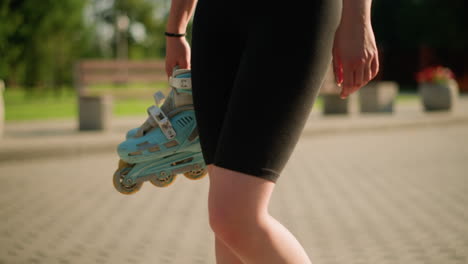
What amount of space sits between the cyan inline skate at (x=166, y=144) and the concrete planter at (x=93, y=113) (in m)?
7.30

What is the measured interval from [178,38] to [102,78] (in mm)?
10919

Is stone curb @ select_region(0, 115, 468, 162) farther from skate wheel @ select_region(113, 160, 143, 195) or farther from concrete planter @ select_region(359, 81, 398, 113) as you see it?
skate wheel @ select_region(113, 160, 143, 195)

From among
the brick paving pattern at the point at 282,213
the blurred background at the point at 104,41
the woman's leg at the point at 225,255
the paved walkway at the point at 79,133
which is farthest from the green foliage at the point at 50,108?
the woman's leg at the point at 225,255

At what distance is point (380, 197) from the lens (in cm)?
466

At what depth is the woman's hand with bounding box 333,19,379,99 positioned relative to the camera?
135 centimetres

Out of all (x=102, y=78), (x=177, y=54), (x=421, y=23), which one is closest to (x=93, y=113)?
(x=102, y=78)

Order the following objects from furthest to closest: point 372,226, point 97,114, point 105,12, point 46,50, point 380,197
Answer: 1. point 105,12
2. point 46,50
3. point 97,114
4. point 380,197
5. point 372,226

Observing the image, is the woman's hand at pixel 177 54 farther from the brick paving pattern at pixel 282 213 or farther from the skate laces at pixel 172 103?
the brick paving pattern at pixel 282 213

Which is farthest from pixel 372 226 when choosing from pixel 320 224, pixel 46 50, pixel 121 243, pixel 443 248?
pixel 46 50

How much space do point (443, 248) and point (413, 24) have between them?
33316mm

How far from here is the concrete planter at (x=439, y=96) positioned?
40.8 ft

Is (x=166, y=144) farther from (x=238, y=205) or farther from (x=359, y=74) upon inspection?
(x=359, y=74)

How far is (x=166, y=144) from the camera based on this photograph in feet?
5.58

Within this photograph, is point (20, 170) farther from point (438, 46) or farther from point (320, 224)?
point (438, 46)
